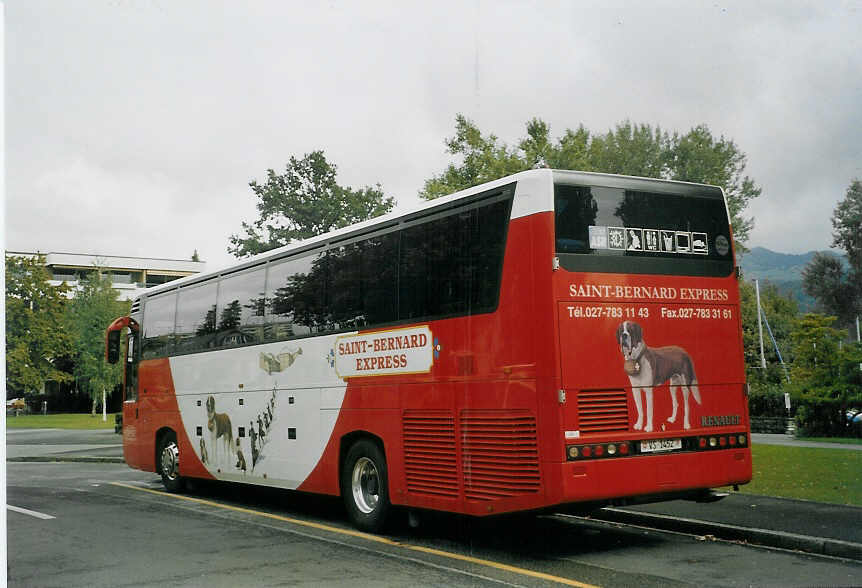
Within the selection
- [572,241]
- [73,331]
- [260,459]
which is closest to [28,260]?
[73,331]

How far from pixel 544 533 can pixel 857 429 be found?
19724 mm

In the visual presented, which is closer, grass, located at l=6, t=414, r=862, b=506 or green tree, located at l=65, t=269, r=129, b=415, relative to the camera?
grass, located at l=6, t=414, r=862, b=506

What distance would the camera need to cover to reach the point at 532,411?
8.24m

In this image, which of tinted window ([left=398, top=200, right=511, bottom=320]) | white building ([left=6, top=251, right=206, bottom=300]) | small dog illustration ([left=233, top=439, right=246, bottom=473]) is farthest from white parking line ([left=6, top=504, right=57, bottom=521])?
white building ([left=6, top=251, right=206, bottom=300])

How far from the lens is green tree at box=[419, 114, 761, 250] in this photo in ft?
123

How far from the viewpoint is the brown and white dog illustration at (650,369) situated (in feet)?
28.2

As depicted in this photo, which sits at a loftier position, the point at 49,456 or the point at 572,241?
the point at 572,241

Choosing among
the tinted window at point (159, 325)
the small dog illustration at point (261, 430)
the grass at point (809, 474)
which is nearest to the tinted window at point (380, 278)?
the small dog illustration at point (261, 430)

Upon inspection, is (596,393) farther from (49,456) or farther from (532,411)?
(49,456)

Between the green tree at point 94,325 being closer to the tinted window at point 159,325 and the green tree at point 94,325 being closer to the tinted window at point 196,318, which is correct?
the tinted window at point 159,325

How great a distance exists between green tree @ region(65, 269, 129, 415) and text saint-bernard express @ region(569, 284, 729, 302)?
45.7m

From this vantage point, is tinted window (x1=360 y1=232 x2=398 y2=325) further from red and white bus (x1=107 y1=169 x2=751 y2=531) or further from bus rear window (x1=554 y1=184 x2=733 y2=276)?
bus rear window (x1=554 y1=184 x2=733 y2=276)

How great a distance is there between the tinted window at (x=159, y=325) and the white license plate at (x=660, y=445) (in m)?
9.94

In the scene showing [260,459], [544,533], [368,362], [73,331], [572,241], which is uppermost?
[73,331]
